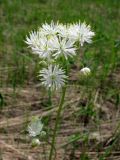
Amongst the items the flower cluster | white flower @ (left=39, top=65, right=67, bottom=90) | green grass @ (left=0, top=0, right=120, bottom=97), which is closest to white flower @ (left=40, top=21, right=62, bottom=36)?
the flower cluster

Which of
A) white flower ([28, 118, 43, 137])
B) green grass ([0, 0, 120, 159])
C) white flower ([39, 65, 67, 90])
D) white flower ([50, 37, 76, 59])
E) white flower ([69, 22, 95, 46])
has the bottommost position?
white flower ([28, 118, 43, 137])

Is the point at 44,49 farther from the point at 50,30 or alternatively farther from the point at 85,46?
the point at 85,46

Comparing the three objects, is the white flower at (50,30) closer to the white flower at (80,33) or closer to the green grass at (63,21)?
the white flower at (80,33)

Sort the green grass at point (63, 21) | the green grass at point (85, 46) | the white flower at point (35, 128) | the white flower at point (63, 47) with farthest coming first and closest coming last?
1. the green grass at point (63, 21)
2. the green grass at point (85, 46)
3. the white flower at point (35, 128)
4. the white flower at point (63, 47)

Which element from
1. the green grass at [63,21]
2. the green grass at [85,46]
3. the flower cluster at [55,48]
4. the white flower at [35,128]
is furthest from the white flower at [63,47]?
the green grass at [63,21]

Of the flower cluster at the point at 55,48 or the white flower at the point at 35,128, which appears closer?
the flower cluster at the point at 55,48

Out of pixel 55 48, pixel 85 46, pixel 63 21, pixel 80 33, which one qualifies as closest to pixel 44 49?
pixel 55 48

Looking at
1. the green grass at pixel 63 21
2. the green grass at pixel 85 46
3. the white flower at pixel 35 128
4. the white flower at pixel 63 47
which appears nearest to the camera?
the white flower at pixel 63 47

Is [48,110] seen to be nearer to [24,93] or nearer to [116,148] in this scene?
[24,93]

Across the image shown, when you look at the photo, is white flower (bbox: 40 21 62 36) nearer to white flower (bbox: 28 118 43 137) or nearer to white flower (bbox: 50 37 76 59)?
white flower (bbox: 50 37 76 59)
